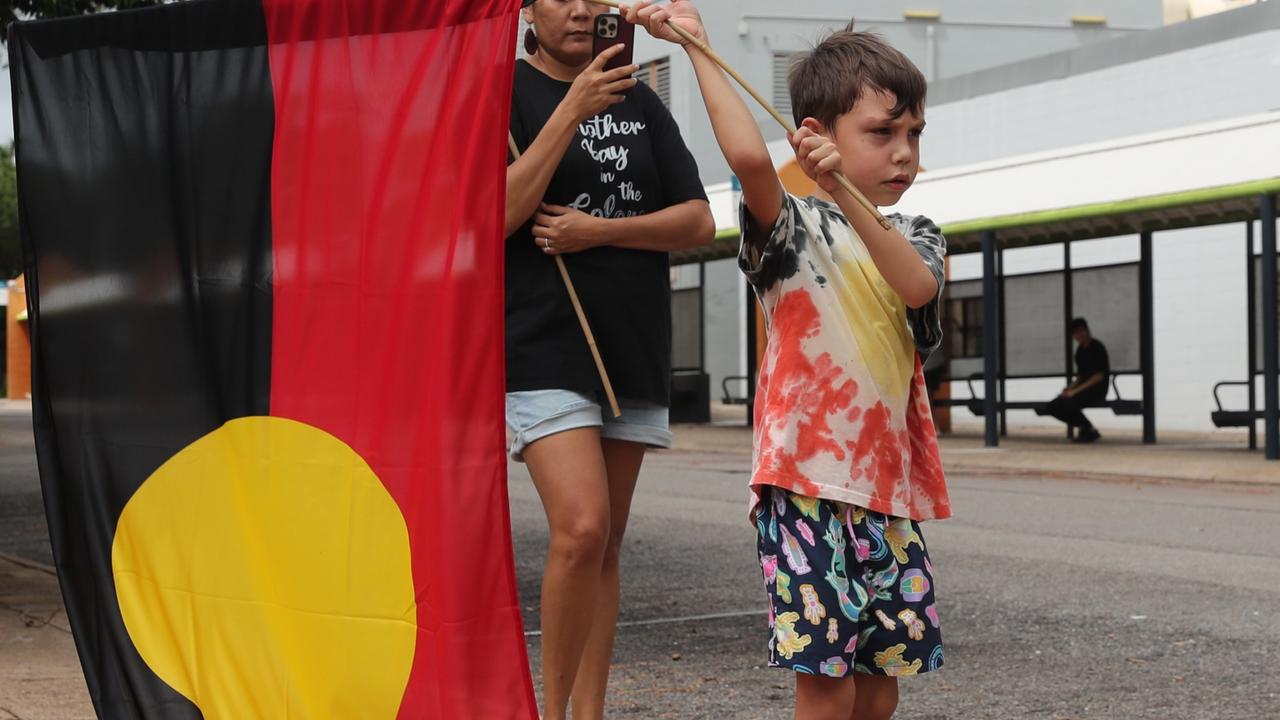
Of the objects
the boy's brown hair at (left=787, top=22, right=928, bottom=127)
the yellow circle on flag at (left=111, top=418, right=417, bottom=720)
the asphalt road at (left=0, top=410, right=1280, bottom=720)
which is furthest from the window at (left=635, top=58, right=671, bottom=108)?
the yellow circle on flag at (left=111, top=418, right=417, bottom=720)

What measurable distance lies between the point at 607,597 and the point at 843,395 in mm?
1015

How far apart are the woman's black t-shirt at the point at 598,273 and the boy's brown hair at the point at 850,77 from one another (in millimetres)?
674

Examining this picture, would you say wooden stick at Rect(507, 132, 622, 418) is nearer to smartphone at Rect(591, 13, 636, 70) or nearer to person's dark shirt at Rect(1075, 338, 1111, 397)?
smartphone at Rect(591, 13, 636, 70)

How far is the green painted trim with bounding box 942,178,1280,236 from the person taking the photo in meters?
16.2

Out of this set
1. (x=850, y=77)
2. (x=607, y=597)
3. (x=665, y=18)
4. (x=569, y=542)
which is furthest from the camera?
(x=607, y=597)

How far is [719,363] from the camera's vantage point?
3562cm

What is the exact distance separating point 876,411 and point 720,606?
153 inches

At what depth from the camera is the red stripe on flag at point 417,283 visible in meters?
3.09

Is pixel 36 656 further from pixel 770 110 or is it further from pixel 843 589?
pixel 770 110

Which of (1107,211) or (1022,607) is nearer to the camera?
(1022,607)

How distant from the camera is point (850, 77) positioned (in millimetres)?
3256

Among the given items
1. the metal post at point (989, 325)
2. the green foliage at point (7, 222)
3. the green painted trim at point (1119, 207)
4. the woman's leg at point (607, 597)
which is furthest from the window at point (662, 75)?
the green foliage at point (7, 222)

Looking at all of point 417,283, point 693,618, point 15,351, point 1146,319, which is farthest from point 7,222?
point 417,283

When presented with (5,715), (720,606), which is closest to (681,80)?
(720,606)
